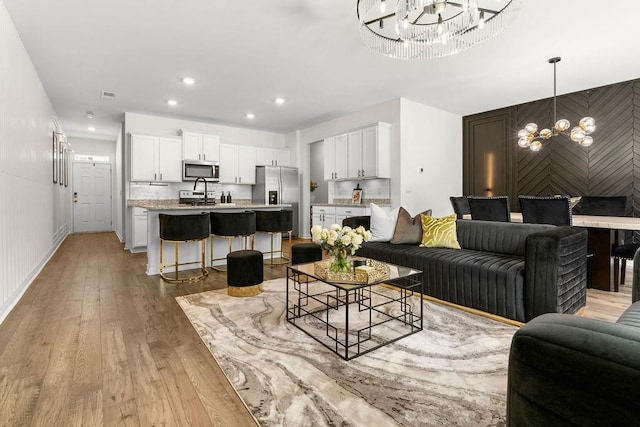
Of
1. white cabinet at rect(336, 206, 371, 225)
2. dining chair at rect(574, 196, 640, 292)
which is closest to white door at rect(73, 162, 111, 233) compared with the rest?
white cabinet at rect(336, 206, 371, 225)

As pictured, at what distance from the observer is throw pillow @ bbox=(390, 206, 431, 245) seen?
3531 mm

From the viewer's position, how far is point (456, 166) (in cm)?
680

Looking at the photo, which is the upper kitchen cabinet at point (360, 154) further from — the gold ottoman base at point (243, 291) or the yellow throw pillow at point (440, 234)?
the gold ottoman base at point (243, 291)

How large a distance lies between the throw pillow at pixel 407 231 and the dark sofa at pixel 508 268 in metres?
0.15

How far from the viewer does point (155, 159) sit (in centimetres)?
622

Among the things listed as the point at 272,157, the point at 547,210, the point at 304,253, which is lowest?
the point at 304,253

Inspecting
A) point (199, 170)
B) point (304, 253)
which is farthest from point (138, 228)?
point (304, 253)

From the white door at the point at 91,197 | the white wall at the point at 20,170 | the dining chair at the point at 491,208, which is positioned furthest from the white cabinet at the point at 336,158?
the white door at the point at 91,197

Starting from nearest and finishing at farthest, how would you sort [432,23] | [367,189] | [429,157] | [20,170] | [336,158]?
[432,23], [20,170], [429,157], [367,189], [336,158]

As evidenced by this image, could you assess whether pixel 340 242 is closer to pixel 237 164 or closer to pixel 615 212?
pixel 615 212

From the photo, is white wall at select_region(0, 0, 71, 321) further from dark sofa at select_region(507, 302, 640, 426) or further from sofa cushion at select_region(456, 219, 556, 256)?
sofa cushion at select_region(456, 219, 556, 256)

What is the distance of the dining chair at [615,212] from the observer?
11.3 ft

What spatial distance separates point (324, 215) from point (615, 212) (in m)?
4.49

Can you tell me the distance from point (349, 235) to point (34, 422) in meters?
1.91
